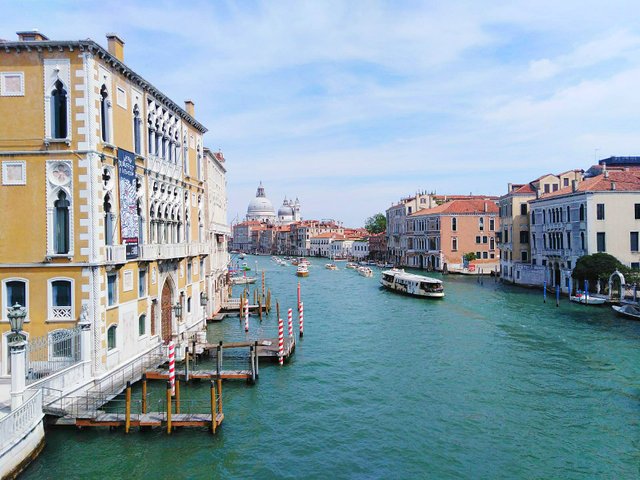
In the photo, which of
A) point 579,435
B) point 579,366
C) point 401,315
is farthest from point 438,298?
point 579,435

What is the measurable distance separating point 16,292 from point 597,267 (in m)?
27.9

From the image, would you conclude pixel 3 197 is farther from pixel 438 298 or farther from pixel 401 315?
pixel 438 298

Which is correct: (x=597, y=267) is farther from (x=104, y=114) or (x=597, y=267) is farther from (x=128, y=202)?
(x=104, y=114)

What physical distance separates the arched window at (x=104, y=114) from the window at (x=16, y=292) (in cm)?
406

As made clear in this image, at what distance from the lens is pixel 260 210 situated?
173 metres

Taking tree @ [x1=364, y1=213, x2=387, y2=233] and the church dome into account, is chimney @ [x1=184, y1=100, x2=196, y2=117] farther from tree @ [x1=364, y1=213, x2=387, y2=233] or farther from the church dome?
the church dome

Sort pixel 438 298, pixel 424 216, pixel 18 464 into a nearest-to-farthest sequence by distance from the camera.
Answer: pixel 18 464
pixel 438 298
pixel 424 216

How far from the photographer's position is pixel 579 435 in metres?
12.1

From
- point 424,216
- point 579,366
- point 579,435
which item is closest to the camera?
point 579,435

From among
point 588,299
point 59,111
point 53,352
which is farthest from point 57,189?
point 588,299

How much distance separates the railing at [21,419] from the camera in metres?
9.50

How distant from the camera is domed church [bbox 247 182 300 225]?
170375 millimetres

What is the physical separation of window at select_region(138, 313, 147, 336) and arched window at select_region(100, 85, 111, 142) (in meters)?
5.40

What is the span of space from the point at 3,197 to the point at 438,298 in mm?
28015
